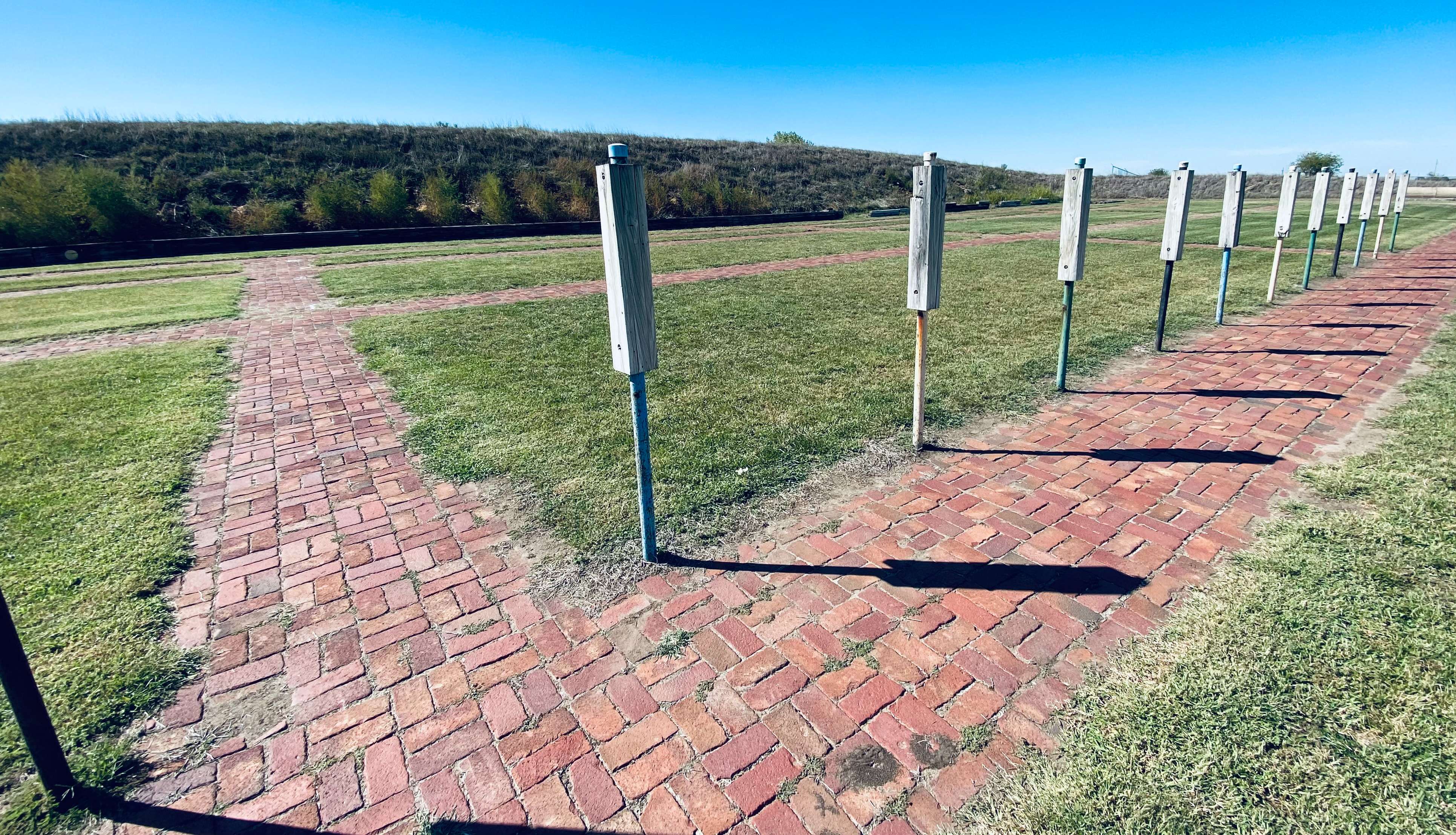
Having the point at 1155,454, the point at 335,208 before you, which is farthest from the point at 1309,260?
the point at 335,208

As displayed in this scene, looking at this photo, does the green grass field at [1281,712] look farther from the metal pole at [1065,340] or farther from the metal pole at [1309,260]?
the metal pole at [1309,260]

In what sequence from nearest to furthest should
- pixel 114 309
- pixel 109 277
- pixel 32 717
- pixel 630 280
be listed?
pixel 32 717, pixel 630 280, pixel 114 309, pixel 109 277

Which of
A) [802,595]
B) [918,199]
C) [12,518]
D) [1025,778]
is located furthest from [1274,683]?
[12,518]

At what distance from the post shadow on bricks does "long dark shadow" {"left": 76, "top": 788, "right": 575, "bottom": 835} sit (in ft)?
4.90

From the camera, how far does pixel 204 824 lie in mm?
2021

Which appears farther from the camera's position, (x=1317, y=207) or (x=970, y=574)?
(x=1317, y=207)

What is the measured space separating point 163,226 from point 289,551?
27329 mm

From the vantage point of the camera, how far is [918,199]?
426 centimetres

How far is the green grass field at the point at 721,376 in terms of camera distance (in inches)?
170

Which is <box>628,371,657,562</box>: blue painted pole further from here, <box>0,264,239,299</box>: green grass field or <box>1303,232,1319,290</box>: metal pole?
<box>0,264,239,299</box>: green grass field

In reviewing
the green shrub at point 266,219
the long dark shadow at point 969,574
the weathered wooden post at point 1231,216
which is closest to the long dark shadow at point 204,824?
the long dark shadow at point 969,574

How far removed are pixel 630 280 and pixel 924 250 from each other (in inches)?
87.6

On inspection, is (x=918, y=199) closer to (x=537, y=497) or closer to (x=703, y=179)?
(x=537, y=497)

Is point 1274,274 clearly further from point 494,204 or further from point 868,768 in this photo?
point 494,204
